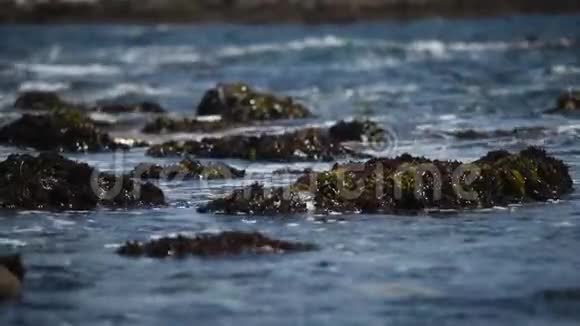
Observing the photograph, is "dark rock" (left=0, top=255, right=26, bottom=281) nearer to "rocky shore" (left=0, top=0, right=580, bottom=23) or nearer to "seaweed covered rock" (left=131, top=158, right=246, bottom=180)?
"seaweed covered rock" (left=131, top=158, right=246, bottom=180)

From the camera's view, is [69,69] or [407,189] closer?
[407,189]

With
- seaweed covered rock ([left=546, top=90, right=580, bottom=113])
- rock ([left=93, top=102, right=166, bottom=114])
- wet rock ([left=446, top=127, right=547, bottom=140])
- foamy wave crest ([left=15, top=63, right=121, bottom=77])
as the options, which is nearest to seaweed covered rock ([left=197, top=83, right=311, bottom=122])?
rock ([left=93, top=102, right=166, bottom=114])

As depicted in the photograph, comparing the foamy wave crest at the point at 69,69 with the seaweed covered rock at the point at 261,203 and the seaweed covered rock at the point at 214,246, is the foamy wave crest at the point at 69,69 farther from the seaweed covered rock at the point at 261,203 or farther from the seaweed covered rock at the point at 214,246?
the seaweed covered rock at the point at 214,246

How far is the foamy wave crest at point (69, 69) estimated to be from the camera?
45406 millimetres

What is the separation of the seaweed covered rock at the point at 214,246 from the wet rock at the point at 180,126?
11.1 meters

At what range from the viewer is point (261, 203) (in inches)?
574

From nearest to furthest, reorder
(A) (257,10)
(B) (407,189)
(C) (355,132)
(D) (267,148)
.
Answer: (B) (407,189), (D) (267,148), (C) (355,132), (A) (257,10)

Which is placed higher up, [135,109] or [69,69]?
[69,69]

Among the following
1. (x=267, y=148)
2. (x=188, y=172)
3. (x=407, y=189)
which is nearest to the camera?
(x=407, y=189)

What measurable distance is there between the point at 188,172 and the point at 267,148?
2.17 meters

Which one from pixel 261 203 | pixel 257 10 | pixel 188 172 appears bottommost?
pixel 261 203

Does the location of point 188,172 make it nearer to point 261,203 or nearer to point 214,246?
point 261,203

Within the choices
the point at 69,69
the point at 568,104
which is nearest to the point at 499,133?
the point at 568,104

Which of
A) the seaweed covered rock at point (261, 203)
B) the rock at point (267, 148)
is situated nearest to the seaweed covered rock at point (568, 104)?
the rock at point (267, 148)
